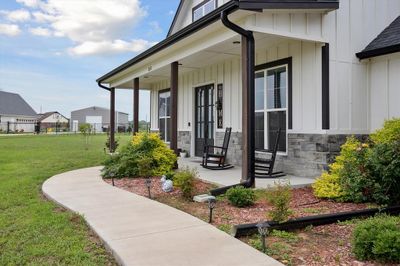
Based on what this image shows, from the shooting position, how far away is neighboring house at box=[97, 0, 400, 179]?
6.23 m

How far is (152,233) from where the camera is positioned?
12.7 feet

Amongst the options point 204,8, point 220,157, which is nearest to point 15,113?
point 204,8

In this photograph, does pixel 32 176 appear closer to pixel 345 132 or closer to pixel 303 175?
pixel 303 175

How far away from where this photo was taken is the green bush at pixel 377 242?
9.60 ft

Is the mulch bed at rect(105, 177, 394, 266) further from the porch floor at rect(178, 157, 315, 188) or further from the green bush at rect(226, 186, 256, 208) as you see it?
the porch floor at rect(178, 157, 315, 188)

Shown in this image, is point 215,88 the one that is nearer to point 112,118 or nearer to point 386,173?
point 112,118

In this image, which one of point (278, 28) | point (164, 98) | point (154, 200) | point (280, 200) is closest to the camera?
point (280, 200)

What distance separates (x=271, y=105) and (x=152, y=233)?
196 inches

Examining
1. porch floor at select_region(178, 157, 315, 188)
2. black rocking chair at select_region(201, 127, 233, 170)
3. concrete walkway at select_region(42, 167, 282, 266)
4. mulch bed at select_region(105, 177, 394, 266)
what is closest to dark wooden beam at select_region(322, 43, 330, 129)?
porch floor at select_region(178, 157, 315, 188)

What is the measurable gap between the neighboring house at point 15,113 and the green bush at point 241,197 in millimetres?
51106

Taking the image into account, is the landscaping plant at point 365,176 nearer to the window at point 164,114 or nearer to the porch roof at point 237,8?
the porch roof at point 237,8

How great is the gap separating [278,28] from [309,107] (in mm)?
1747

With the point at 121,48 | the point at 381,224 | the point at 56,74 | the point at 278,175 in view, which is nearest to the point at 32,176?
the point at 278,175

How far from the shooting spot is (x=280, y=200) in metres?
3.76
